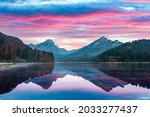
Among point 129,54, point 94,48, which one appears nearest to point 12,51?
point 94,48

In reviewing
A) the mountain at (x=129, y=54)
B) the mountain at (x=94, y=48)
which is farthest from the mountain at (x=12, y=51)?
the mountain at (x=129, y=54)

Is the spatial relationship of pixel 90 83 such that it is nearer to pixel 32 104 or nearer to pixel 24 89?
pixel 24 89

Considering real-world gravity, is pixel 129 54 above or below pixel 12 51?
below

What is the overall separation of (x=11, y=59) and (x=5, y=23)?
1836cm

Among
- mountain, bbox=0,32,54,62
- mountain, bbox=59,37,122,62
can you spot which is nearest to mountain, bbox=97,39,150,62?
mountain, bbox=59,37,122,62

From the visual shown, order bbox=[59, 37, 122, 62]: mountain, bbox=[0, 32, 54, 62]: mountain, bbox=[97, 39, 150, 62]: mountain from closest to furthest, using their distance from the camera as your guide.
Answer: bbox=[59, 37, 122, 62]: mountain < bbox=[0, 32, 54, 62]: mountain < bbox=[97, 39, 150, 62]: mountain

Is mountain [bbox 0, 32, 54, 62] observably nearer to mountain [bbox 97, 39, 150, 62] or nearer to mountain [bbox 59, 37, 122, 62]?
mountain [bbox 59, 37, 122, 62]

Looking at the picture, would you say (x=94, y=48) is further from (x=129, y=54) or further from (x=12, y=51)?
(x=12, y=51)

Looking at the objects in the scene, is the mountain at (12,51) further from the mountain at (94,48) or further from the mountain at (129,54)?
the mountain at (129,54)

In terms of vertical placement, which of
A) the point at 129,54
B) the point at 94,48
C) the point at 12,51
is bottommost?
the point at 129,54

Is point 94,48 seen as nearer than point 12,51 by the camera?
Yes

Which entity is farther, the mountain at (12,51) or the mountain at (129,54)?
the mountain at (129,54)

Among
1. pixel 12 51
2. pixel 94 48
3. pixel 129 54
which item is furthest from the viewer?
pixel 129 54

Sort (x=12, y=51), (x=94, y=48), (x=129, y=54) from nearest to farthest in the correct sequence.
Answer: (x=94, y=48)
(x=12, y=51)
(x=129, y=54)
